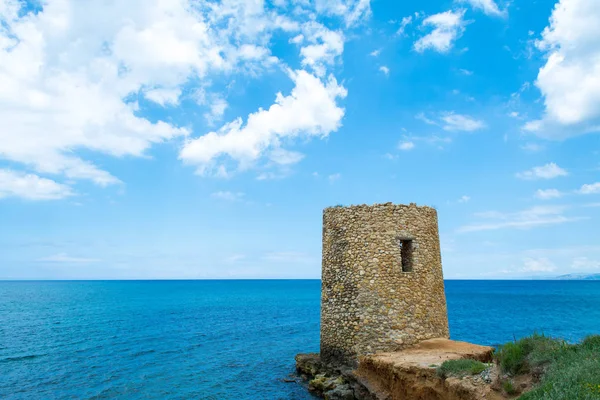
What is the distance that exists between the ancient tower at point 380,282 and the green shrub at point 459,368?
3960 mm

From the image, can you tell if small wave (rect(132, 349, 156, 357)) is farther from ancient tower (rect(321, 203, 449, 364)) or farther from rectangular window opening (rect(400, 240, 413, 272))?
rectangular window opening (rect(400, 240, 413, 272))

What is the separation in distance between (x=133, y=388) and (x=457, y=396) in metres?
14.2

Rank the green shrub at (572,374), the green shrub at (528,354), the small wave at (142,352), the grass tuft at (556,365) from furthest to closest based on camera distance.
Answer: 1. the small wave at (142,352)
2. the green shrub at (528,354)
3. the grass tuft at (556,365)
4. the green shrub at (572,374)

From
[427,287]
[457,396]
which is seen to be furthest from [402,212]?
[457,396]

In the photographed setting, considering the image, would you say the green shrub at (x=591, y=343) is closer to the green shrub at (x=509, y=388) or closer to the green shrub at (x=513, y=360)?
the green shrub at (x=513, y=360)

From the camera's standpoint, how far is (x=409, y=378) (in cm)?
1120

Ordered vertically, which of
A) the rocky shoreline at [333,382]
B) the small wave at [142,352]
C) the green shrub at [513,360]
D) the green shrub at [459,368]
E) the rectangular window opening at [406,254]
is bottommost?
the small wave at [142,352]

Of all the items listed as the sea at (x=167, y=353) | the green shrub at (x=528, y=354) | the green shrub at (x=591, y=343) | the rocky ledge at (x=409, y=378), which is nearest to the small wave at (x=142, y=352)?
the sea at (x=167, y=353)

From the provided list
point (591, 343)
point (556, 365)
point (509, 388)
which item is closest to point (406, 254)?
point (591, 343)

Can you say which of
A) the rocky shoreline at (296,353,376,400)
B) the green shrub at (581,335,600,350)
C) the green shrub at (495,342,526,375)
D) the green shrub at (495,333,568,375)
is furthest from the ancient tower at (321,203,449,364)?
the green shrub at (581,335,600,350)

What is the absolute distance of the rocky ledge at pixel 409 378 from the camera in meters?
9.36

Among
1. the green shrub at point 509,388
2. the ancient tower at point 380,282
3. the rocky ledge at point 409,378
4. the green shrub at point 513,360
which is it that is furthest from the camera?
the ancient tower at point 380,282

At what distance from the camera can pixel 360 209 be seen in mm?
15461

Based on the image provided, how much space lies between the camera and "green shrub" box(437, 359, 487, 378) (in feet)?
32.1
